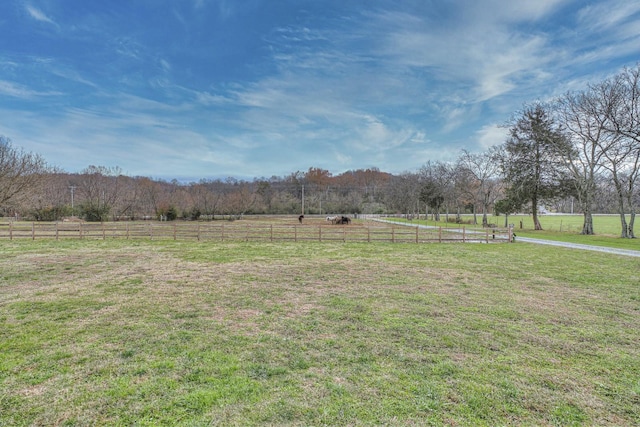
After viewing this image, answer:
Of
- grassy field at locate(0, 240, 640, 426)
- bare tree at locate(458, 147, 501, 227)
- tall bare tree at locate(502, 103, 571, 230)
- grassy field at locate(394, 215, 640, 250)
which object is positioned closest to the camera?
grassy field at locate(0, 240, 640, 426)

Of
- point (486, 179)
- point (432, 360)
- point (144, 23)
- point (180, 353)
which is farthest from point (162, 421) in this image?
point (486, 179)

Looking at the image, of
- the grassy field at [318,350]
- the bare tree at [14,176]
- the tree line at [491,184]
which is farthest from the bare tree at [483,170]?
the bare tree at [14,176]

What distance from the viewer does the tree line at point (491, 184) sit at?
18797mm

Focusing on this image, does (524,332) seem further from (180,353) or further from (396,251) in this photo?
(396,251)

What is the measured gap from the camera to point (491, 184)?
31.9 m

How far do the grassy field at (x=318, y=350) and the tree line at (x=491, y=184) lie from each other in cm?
1595

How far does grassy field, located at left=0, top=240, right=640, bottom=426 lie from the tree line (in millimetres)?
15955

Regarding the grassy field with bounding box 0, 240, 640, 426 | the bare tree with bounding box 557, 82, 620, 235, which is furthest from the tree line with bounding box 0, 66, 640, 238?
the grassy field with bounding box 0, 240, 640, 426

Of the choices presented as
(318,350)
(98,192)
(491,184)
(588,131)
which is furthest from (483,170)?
(98,192)

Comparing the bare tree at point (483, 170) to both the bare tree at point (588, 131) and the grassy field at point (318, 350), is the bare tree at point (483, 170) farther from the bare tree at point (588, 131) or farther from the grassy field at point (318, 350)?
the grassy field at point (318, 350)

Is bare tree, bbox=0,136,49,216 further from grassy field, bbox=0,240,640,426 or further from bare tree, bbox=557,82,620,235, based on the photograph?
bare tree, bbox=557,82,620,235

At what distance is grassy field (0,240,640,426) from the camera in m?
2.66

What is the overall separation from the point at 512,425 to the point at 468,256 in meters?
11.3

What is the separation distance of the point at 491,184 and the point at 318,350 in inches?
1329
